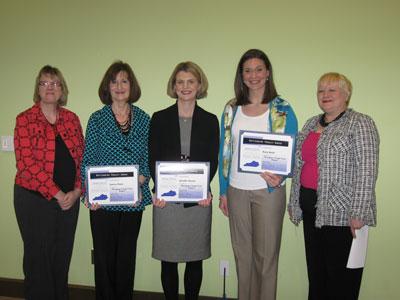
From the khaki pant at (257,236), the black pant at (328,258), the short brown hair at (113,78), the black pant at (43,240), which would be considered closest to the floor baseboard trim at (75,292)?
the black pant at (43,240)

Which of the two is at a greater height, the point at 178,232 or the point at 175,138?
the point at 175,138

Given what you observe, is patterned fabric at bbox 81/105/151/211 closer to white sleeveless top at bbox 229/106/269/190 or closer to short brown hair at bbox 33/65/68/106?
short brown hair at bbox 33/65/68/106

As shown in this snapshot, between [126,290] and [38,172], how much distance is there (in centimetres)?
98

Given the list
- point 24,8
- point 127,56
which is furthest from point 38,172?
point 24,8

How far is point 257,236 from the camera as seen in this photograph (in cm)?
213

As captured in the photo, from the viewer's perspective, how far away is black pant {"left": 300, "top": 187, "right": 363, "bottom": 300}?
1.90m

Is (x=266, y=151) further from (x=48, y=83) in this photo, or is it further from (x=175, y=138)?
(x=48, y=83)

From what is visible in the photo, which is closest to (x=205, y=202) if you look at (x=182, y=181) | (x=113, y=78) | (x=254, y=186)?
(x=182, y=181)

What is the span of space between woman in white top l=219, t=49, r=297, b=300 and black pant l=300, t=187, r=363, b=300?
185mm

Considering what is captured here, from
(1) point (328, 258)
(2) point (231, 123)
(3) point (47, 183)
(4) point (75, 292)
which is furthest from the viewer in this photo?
(4) point (75, 292)

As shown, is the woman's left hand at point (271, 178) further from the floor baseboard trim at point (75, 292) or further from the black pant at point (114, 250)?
the floor baseboard trim at point (75, 292)

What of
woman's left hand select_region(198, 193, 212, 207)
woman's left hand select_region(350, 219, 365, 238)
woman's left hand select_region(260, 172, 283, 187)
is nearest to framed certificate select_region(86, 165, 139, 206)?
woman's left hand select_region(198, 193, 212, 207)

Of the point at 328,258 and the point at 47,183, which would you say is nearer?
the point at 328,258

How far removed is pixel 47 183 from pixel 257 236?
1.40 metres
